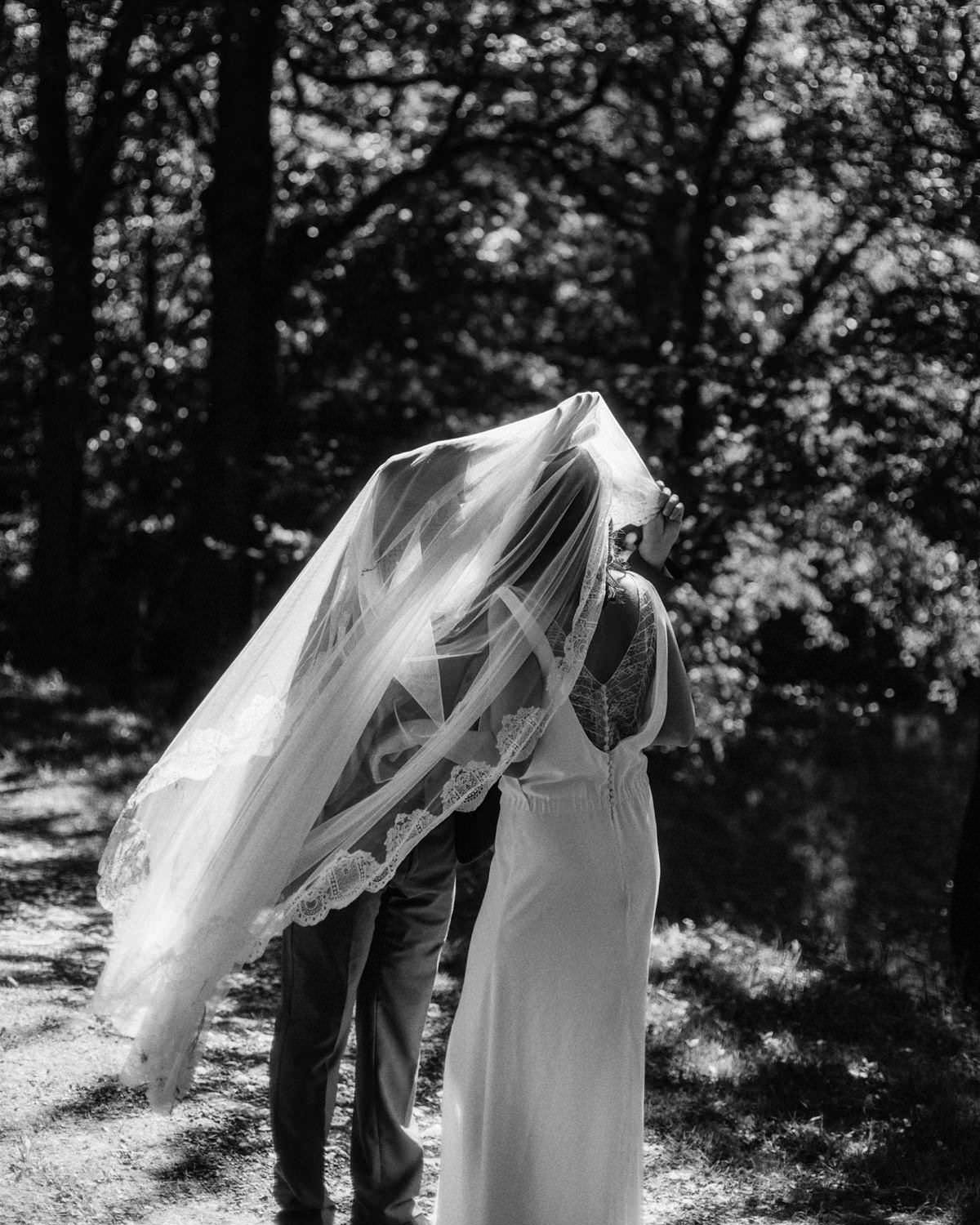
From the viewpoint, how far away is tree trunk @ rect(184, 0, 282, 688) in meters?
11.1

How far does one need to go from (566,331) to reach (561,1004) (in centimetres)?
1416

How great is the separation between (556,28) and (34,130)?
20.9 feet

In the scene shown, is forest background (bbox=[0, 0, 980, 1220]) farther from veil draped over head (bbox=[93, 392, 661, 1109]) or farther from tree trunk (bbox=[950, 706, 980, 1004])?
veil draped over head (bbox=[93, 392, 661, 1109])

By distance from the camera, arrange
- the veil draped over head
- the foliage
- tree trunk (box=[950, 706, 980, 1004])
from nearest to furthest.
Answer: the veil draped over head → tree trunk (box=[950, 706, 980, 1004]) → the foliage

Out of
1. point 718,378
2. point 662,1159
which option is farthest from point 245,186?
point 662,1159

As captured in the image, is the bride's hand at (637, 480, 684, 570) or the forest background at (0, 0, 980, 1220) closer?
the bride's hand at (637, 480, 684, 570)

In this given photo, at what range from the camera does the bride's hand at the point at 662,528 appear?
3.57 meters

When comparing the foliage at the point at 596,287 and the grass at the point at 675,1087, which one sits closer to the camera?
the grass at the point at 675,1087

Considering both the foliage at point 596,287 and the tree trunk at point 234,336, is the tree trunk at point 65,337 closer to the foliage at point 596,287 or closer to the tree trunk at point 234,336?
the foliage at point 596,287

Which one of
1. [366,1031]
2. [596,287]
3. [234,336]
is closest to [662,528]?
[366,1031]

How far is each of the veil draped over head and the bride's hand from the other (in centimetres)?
20

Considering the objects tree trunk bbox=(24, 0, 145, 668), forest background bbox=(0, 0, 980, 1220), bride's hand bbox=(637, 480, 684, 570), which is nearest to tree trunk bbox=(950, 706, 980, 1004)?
forest background bbox=(0, 0, 980, 1220)

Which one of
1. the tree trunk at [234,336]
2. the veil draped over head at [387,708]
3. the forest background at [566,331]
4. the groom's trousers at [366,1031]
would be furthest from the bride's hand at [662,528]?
the tree trunk at [234,336]

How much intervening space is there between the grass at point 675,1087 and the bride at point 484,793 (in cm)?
79
